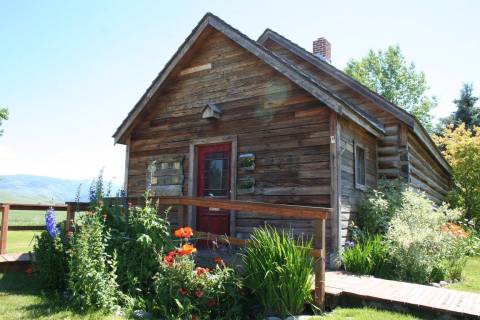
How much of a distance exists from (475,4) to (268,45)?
689 cm

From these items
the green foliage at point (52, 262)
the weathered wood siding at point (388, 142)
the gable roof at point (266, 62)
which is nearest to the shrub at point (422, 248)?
the gable roof at point (266, 62)

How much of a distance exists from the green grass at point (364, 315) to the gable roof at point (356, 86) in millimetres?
6867

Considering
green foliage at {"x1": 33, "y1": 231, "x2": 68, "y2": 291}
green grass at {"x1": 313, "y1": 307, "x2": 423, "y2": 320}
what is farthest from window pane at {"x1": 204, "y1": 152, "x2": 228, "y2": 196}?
green grass at {"x1": 313, "y1": 307, "x2": 423, "y2": 320}

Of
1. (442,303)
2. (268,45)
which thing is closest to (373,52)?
(268,45)

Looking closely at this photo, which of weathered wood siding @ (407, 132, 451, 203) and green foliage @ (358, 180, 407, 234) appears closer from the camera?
green foliage @ (358, 180, 407, 234)

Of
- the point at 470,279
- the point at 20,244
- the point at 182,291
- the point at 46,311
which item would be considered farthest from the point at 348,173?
the point at 20,244

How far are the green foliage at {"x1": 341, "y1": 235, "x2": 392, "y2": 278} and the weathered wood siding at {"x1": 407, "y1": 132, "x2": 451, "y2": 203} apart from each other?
13.8 ft

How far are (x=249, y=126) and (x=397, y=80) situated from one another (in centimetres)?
3137

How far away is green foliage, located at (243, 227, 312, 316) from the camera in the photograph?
5.02 m

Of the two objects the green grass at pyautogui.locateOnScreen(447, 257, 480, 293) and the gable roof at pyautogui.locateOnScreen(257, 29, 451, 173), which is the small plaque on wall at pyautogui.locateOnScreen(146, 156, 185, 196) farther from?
the green grass at pyautogui.locateOnScreen(447, 257, 480, 293)

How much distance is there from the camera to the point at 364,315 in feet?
16.1

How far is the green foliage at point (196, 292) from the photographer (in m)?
4.90

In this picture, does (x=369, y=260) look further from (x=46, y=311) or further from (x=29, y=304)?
(x=29, y=304)

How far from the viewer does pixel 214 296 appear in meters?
5.01
